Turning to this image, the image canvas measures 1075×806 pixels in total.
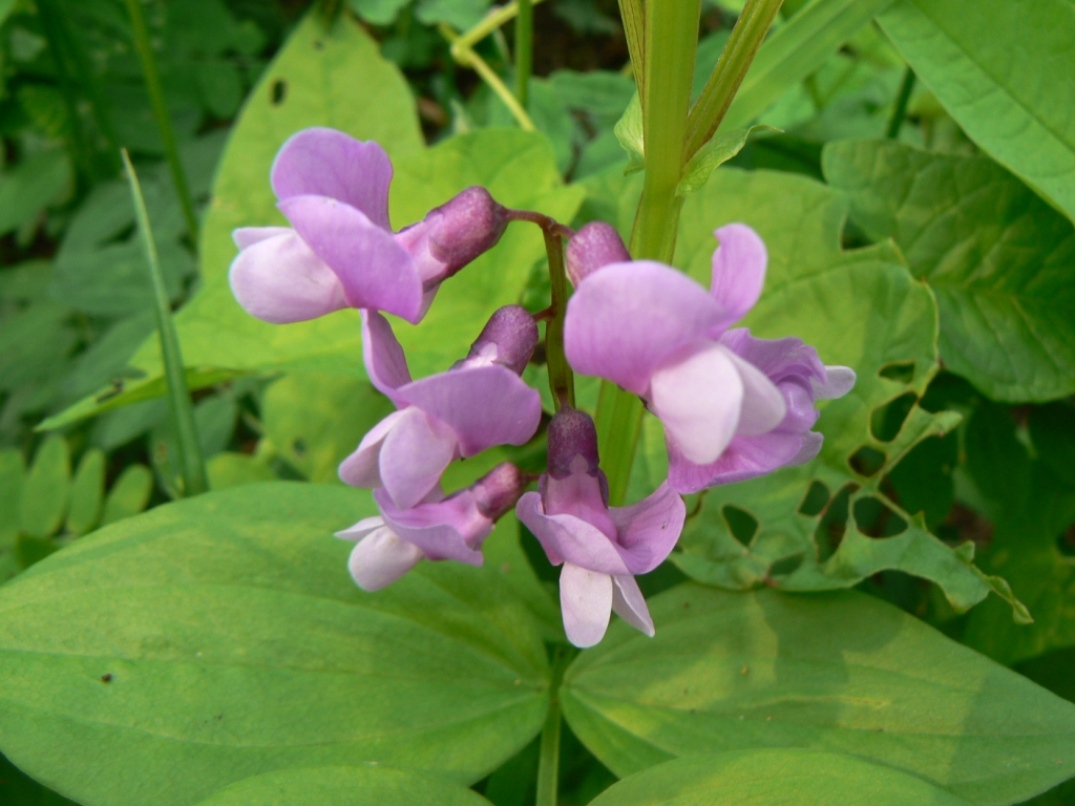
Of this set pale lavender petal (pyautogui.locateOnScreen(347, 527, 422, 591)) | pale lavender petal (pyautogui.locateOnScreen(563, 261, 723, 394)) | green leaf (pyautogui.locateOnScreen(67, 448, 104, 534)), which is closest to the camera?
pale lavender petal (pyautogui.locateOnScreen(563, 261, 723, 394))

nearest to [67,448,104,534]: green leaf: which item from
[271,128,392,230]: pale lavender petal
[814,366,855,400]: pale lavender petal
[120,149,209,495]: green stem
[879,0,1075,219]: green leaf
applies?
[120,149,209,495]: green stem

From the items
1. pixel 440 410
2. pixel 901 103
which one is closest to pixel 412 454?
pixel 440 410

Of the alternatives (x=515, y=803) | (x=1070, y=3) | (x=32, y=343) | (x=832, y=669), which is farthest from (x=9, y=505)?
(x=1070, y=3)

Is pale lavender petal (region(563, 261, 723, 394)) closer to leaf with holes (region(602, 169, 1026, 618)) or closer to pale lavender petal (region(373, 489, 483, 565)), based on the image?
pale lavender petal (region(373, 489, 483, 565))

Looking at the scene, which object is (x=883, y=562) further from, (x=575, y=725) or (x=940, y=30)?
(x=940, y=30)

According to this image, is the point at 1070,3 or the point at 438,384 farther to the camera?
the point at 1070,3
